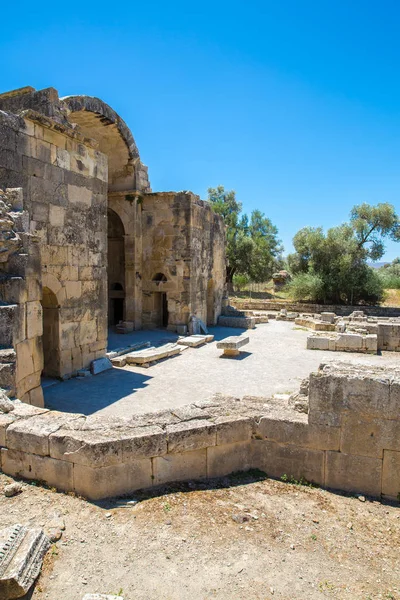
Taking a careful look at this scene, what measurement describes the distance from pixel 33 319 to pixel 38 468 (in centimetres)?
253

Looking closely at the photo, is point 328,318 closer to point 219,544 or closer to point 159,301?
point 159,301

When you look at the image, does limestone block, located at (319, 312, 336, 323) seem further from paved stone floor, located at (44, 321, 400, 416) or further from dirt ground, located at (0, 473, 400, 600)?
dirt ground, located at (0, 473, 400, 600)

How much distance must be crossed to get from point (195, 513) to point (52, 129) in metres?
7.18

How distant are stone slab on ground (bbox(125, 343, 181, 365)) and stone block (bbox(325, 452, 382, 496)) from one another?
6466 millimetres

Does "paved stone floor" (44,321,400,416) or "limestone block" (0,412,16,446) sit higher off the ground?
"limestone block" (0,412,16,446)

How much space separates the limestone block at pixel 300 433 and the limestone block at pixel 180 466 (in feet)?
2.48

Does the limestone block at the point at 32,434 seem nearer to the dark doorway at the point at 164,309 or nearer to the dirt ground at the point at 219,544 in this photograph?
the dirt ground at the point at 219,544

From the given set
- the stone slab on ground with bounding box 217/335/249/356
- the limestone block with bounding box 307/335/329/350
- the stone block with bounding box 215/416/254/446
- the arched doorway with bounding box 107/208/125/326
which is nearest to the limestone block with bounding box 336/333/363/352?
the limestone block with bounding box 307/335/329/350

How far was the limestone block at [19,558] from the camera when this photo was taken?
2610mm

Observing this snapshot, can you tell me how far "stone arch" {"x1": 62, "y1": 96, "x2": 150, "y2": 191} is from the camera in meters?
11.2

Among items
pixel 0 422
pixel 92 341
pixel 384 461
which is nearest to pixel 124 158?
pixel 92 341

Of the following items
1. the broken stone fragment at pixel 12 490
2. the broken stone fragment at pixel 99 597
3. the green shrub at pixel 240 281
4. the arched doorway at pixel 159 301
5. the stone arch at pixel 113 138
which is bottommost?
the broken stone fragment at pixel 99 597

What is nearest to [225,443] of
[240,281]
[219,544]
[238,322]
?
[219,544]

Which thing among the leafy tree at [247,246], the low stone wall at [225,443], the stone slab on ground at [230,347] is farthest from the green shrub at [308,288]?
the low stone wall at [225,443]
